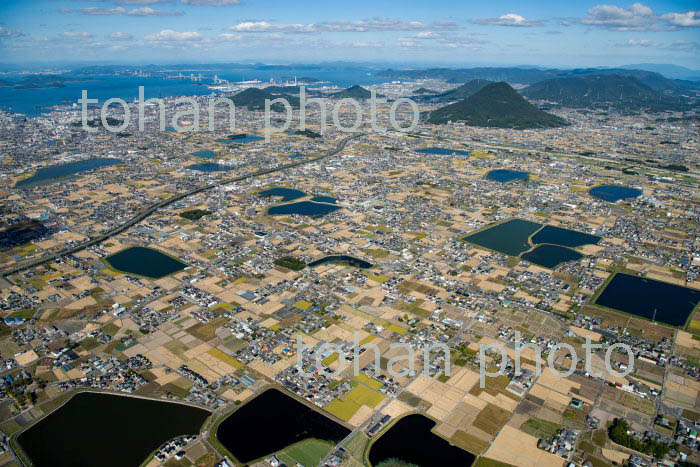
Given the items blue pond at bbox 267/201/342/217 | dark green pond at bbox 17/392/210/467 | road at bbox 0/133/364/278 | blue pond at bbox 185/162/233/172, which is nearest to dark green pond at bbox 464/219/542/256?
blue pond at bbox 267/201/342/217

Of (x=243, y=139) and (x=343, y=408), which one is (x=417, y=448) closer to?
(x=343, y=408)

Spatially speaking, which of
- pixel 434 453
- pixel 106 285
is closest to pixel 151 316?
pixel 106 285

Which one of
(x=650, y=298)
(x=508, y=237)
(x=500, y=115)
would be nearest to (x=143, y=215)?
(x=508, y=237)

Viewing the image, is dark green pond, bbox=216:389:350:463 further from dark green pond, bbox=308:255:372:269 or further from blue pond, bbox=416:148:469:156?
blue pond, bbox=416:148:469:156

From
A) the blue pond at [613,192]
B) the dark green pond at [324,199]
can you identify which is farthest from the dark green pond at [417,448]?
the blue pond at [613,192]

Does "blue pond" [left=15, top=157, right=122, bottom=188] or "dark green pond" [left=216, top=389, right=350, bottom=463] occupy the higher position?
"blue pond" [left=15, top=157, right=122, bottom=188]
